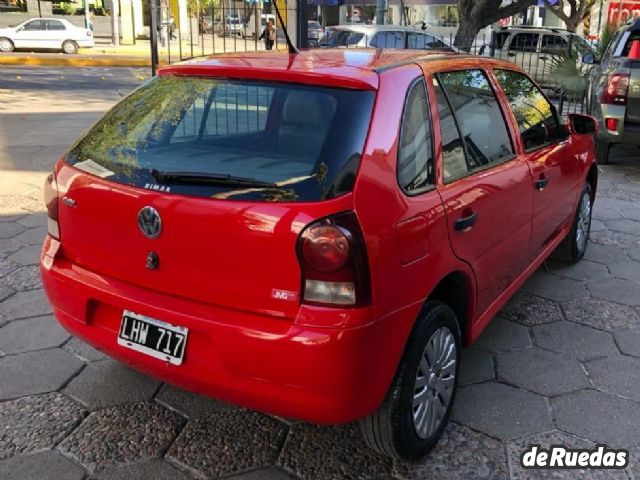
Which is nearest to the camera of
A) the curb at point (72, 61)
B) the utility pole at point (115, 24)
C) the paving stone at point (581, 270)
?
the paving stone at point (581, 270)

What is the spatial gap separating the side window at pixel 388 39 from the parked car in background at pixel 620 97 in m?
7.58

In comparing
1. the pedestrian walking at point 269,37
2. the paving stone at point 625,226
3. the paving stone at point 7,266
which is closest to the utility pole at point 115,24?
the pedestrian walking at point 269,37

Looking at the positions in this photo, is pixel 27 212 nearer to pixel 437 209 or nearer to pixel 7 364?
pixel 7 364

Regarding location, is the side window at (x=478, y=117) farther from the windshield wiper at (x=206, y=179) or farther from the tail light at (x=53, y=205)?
the tail light at (x=53, y=205)

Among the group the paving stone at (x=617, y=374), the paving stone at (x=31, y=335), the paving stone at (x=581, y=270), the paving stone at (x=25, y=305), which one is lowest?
the paving stone at (x=617, y=374)

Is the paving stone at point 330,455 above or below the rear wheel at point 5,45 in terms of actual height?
below

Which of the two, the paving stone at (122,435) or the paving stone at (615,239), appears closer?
the paving stone at (122,435)

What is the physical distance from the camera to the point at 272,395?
7.09 ft

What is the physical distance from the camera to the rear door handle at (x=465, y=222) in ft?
8.47

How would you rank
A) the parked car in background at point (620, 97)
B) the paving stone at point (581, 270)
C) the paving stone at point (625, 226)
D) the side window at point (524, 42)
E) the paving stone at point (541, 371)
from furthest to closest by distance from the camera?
the side window at point (524, 42)
the parked car in background at point (620, 97)
the paving stone at point (625, 226)
the paving stone at point (581, 270)
the paving stone at point (541, 371)

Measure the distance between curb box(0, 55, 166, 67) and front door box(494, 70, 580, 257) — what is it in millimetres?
20238

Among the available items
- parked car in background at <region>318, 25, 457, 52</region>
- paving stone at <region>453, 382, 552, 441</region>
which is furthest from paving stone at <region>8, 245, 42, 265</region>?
parked car in background at <region>318, 25, 457, 52</region>

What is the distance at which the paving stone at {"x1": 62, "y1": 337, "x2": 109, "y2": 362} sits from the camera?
331 cm

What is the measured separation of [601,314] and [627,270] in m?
0.95
